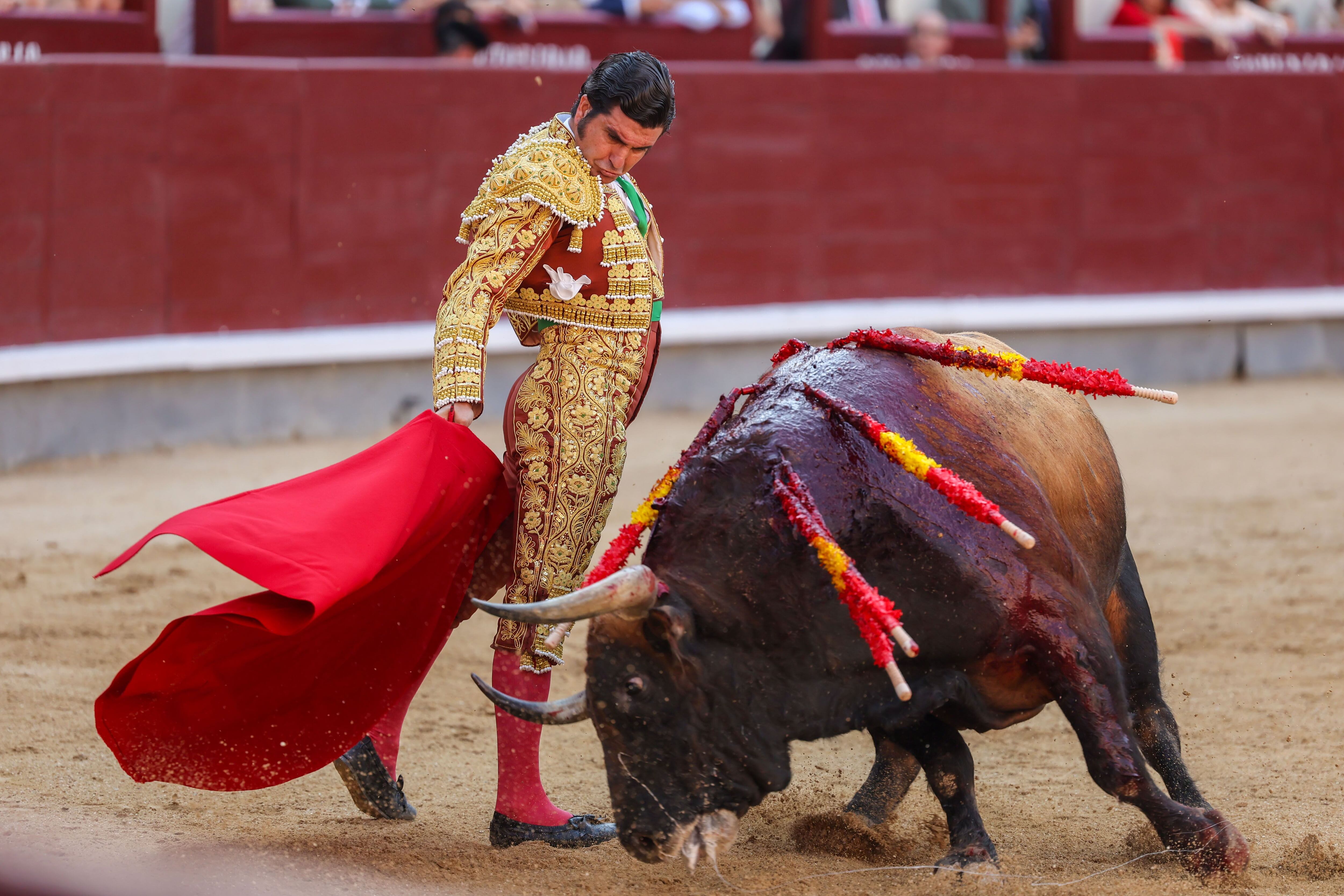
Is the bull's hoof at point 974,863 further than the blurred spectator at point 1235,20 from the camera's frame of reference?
No

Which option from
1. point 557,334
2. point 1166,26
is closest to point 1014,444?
point 557,334

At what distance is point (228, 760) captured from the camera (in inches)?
116

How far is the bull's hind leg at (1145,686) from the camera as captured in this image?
3.07 m

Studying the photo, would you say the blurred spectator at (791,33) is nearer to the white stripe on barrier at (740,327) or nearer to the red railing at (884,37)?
the red railing at (884,37)

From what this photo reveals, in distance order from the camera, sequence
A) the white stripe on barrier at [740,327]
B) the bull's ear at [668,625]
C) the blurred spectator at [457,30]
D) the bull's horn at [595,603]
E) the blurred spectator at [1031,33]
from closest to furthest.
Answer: the bull's horn at [595,603]
the bull's ear at [668,625]
the white stripe on barrier at [740,327]
the blurred spectator at [457,30]
the blurred spectator at [1031,33]

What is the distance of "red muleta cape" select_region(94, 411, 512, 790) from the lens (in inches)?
110

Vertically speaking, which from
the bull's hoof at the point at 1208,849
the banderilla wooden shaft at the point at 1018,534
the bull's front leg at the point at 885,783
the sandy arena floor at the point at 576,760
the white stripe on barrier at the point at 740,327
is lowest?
the sandy arena floor at the point at 576,760

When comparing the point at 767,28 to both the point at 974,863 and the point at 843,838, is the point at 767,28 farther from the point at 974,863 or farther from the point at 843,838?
the point at 974,863

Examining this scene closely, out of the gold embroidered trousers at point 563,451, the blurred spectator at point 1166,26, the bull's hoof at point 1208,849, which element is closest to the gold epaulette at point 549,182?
the gold embroidered trousers at point 563,451

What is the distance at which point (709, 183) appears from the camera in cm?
820

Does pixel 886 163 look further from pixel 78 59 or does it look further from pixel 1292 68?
pixel 78 59

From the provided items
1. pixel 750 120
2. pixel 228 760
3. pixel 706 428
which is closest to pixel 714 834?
pixel 706 428

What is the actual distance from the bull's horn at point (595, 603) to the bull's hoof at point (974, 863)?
716mm

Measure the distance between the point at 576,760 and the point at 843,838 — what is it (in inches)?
32.3
